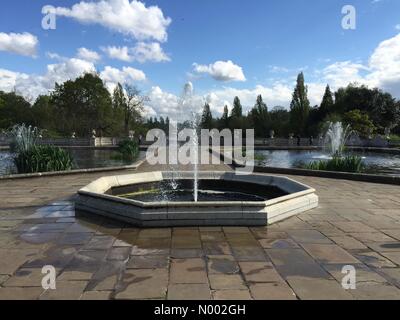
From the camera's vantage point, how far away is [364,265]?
433cm

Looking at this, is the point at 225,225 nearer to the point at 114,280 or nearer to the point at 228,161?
the point at 114,280

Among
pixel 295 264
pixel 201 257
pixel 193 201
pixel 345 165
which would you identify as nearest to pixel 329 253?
pixel 295 264

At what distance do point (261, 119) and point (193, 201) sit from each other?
44.8 metres

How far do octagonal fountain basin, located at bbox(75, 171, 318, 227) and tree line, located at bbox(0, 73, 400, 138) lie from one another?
32352mm

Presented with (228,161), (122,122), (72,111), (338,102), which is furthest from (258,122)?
(228,161)

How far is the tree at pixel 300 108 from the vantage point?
4566cm

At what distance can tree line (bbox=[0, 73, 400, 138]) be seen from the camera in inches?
1718

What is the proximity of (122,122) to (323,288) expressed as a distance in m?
46.9

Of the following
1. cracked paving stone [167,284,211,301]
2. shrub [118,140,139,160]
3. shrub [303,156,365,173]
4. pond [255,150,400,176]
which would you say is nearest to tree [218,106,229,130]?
pond [255,150,400,176]

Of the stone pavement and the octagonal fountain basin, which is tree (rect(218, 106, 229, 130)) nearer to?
the octagonal fountain basin

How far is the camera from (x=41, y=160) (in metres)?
13.3

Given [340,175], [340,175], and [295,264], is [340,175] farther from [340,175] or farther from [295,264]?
[295,264]

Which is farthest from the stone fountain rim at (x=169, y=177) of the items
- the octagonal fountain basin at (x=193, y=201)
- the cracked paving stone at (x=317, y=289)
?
the cracked paving stone at (x=317, y=289)
